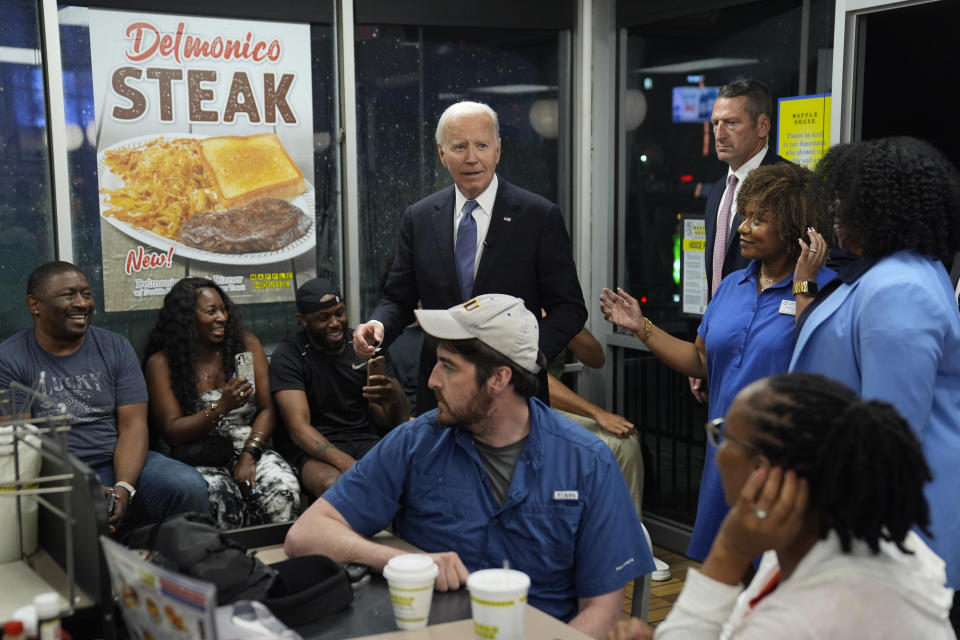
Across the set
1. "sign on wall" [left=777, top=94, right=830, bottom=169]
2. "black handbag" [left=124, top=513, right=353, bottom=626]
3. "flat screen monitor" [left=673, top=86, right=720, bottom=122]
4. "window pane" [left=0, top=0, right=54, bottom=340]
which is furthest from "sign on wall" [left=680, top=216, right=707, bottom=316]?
"black handbag" [left=124, top=513, right=353, bottom=626]

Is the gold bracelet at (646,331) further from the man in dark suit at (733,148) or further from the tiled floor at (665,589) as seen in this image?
the tiled floor at (665,589)

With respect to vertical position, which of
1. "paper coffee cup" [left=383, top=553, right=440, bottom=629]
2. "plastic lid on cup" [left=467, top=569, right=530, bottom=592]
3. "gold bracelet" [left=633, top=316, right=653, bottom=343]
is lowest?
"paper coffee cup" [left=383, top=553, right=440, bottom=629]

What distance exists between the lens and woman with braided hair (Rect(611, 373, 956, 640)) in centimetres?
135

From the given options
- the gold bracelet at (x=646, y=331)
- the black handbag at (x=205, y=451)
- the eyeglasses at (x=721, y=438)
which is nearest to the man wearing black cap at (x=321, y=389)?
the black handbag at (x=205, y=451)

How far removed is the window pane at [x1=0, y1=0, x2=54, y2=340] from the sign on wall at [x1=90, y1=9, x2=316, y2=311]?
0.73 feet

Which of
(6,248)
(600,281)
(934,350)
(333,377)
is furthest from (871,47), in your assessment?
(6,248)

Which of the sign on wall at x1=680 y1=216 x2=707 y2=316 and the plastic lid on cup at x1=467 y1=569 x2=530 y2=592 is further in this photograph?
the sign on wall at x1=680 y1=216 x2=707 y2=316

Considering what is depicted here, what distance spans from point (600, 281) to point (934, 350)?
3.08 metres

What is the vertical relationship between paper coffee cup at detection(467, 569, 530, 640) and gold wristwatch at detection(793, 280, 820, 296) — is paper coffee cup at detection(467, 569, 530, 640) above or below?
below

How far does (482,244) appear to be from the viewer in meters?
3.32

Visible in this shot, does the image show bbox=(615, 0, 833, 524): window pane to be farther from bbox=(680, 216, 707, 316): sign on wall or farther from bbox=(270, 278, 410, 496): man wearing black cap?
bbox=(270, 278, 410, 496): man wearing black cap

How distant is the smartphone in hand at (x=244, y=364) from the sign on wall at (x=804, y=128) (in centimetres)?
233

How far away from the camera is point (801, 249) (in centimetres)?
284

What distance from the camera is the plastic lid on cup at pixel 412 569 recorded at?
168 cm
